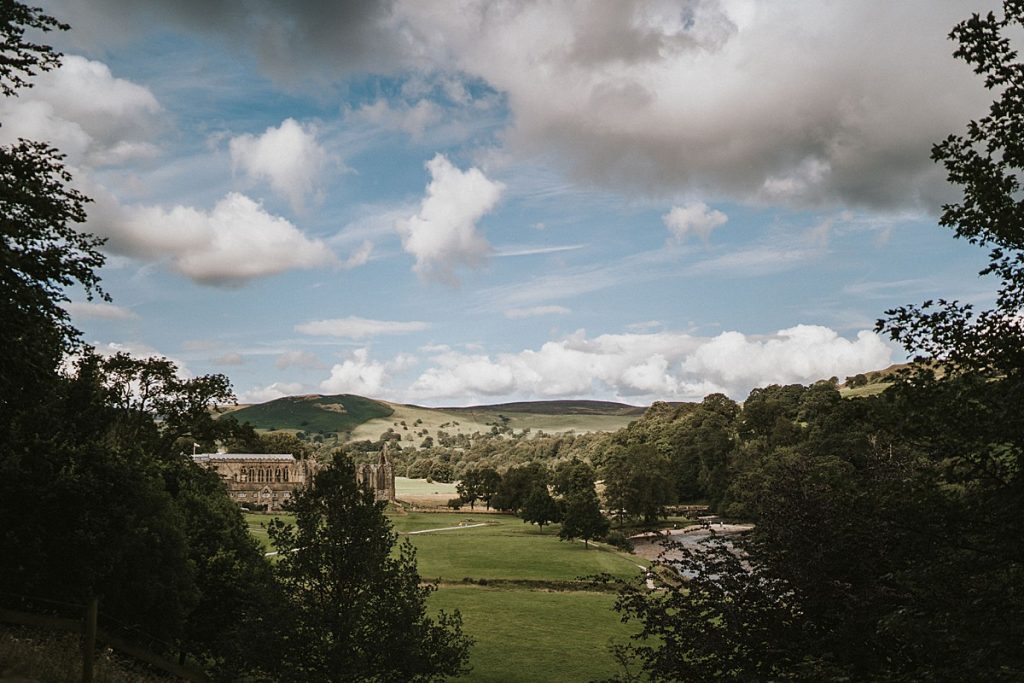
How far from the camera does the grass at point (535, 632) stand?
107ft

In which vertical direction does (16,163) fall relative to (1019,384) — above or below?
above

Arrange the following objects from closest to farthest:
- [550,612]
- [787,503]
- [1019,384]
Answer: [1019,384] → [787,503] → [550,612]

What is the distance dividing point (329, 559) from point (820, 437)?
9877cm

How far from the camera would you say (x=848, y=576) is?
591 inches

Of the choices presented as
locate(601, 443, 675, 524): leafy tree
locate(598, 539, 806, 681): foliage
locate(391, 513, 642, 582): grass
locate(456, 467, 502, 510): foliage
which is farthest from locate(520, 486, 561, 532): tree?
locate(598, 539, 806, 681): foliage

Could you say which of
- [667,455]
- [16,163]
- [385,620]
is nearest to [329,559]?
[385,620]

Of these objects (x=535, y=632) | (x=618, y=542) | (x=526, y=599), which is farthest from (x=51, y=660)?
(x=618, y=542)

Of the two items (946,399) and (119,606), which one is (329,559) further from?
(946,399)

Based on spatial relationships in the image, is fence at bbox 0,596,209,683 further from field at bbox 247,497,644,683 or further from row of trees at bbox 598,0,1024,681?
row of trees at bbox 598,0,1024,681

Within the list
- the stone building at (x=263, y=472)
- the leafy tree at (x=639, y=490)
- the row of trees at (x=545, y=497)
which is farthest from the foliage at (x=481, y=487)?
the leafy tree at (x=639, y=490)

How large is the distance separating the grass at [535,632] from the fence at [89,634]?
1331cm

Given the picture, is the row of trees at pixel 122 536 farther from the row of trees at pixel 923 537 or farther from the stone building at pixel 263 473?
the stone building at pixel 263 473

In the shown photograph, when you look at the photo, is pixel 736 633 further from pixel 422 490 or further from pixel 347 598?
pixel 422 490

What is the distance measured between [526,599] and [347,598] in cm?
3349
